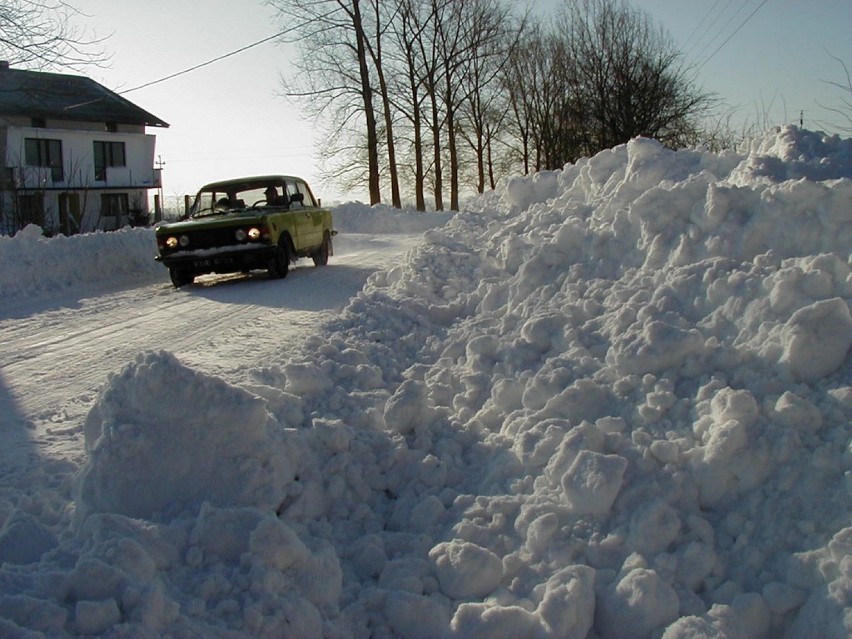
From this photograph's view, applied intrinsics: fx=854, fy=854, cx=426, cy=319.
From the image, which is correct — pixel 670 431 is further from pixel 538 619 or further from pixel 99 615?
pixel 99 615

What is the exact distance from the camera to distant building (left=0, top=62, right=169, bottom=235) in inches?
1404

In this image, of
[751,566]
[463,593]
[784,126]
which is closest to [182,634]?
[463,593]

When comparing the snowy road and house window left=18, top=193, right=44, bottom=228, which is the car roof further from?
house window left=18, top=193, right=44, bottom=228

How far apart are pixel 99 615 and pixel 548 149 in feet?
129

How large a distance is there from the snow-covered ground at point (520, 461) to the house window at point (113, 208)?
1406 inches

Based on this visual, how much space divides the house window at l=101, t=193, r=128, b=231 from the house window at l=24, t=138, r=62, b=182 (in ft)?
9.32

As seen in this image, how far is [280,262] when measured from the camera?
520 inches

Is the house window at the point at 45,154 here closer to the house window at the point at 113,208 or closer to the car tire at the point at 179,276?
the house window at the point at 113,208

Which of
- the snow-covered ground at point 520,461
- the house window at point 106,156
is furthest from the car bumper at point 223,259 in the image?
the house window at point 106,156

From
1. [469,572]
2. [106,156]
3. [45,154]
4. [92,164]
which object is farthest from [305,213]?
[106,156]

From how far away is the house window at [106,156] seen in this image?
41.3m

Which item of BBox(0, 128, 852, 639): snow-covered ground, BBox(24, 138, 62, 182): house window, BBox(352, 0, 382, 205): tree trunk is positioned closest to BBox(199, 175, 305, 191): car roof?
BBox(0, 128, 852, 639): snow-covered ground

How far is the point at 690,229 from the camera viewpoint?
5.83 metres

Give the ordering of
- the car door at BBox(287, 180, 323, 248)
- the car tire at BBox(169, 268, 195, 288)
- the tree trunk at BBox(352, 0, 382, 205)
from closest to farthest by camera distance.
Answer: the car tire at BBox(169, 268, 195, 288), the car door at BBox(287, 180, 323, 248), the tree trunk at BBox(352, 0, 382, 205)
